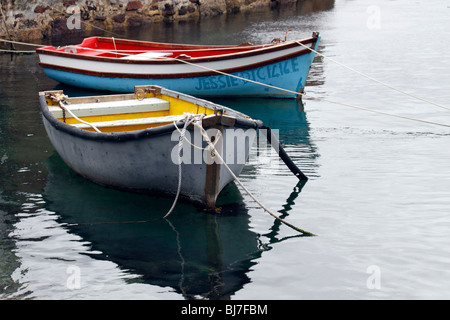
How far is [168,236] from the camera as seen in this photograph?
733cm

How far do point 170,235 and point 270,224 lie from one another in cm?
121

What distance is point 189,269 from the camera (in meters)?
6.52

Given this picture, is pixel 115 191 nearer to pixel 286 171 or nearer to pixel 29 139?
pixel 286 171

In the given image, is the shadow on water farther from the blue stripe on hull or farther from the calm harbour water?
the blue stripe on hull

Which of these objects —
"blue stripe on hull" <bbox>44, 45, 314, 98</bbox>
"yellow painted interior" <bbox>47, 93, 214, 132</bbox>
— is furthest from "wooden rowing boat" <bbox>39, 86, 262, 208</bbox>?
"blue stripe on hull" <bbox>44, 45, 314, 98</bbox>

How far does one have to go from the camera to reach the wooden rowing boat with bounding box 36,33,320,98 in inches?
533

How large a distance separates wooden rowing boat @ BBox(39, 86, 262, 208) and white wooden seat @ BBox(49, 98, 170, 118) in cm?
28

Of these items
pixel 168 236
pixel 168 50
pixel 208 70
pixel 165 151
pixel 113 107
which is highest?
pixel 168 50

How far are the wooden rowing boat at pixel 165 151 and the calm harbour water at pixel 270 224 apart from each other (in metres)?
0.31

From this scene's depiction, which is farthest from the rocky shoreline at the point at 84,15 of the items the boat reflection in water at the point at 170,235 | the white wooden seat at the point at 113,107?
the boat reflection in water at the point at 170,235

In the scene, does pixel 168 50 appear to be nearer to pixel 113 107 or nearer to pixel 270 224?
pixel 113 107

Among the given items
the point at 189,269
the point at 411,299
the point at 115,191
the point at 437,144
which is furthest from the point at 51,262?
the point at 437,144

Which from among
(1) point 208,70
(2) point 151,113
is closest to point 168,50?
(1) point 208,70

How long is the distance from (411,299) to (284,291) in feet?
3.78
